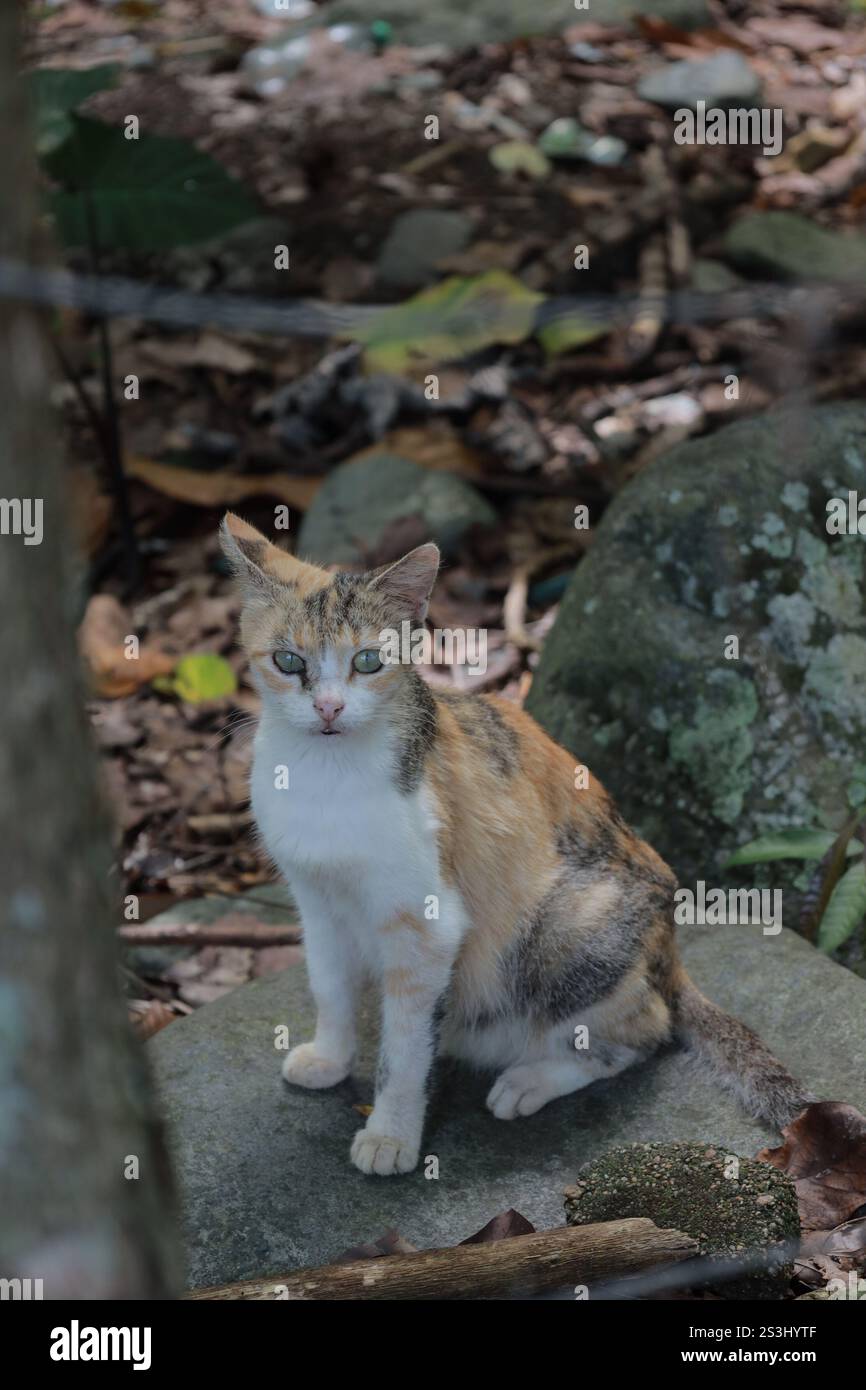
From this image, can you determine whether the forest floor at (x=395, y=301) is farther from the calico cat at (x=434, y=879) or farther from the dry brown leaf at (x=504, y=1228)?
the dry brown leaf at (x=504, y=1228)

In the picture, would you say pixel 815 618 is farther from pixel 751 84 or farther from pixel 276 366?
pixel 751 84

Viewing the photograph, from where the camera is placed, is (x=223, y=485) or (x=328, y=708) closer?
(x=328, y=708)

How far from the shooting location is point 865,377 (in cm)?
799

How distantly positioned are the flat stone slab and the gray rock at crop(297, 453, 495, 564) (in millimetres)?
2990

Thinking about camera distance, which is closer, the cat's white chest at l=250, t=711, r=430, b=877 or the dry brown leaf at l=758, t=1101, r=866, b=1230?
the dry brown leaf at l=758, t=1101, r=866, b=1230

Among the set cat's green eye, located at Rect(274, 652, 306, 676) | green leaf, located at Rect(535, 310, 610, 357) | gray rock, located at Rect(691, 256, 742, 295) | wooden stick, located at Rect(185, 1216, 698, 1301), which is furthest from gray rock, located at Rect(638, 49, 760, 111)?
wooden stick, located at Rect(185, 1216, 698, 1301)

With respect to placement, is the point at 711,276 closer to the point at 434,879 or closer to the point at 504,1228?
the point at 434,879

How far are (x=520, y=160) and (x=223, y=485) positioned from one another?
3386mm

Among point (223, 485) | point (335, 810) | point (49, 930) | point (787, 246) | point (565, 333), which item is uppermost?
point (49, 930)

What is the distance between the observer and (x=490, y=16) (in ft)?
35.2

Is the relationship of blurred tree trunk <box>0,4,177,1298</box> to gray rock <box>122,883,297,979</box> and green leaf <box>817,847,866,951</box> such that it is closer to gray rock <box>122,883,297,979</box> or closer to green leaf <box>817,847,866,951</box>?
green leaf <box>817,847,866,951</box>

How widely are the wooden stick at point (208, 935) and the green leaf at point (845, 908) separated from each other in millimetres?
1892

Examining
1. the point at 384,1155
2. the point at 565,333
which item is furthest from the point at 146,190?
the point at 384,1155

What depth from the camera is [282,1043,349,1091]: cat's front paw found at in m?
4.25
